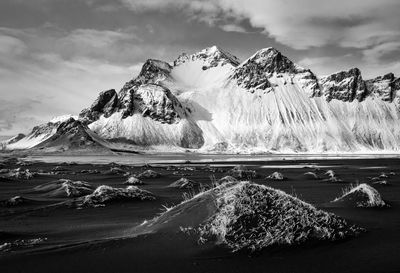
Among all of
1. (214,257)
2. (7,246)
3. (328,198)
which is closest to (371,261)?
(214,257)

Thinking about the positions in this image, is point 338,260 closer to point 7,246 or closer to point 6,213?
point 7,246

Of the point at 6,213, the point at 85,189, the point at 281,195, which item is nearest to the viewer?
the point at 281,195

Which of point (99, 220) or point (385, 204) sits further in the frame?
point (385, 204)

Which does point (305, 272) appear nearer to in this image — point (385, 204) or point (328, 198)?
point (385, 204)

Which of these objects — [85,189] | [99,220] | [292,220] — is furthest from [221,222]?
[85,189]

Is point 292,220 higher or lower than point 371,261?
higher

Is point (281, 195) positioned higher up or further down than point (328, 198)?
higher up

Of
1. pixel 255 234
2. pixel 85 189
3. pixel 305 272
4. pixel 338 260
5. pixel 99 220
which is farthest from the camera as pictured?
pixel 85 189

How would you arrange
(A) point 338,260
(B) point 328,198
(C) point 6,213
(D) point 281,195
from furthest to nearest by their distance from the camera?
(B) point 328,198
(C) point 6,213
(D) point 281,195
(A) point 338,260

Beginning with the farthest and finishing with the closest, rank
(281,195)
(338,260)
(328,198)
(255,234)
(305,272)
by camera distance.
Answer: (328,198), (281,195), (255,234), (338,260), (305,272)
